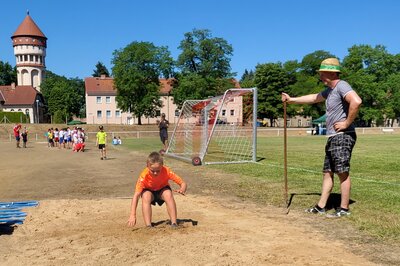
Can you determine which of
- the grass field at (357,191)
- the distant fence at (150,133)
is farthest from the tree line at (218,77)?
the grass field at (357,191)

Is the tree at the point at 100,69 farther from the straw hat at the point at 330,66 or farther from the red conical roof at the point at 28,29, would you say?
the straw hat at the point at 330,66

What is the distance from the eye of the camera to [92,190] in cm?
955

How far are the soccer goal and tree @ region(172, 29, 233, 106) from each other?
45389 millimetres

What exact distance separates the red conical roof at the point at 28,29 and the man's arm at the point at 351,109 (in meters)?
103

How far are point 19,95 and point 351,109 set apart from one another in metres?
92.5

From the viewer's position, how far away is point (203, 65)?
2763 inches

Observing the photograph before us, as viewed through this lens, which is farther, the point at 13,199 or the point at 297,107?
the point at 297,107

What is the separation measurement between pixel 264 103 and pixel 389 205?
215 ft

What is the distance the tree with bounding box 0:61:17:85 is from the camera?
10556cm

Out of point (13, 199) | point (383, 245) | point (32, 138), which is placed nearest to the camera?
point (383, 245)

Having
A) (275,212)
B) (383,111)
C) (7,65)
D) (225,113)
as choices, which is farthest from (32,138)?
(7,65)

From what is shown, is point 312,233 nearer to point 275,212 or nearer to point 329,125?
point 275,212

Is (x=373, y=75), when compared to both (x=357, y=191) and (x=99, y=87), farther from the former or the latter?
(x=357, y=191)

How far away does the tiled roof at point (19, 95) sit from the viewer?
86.4m
